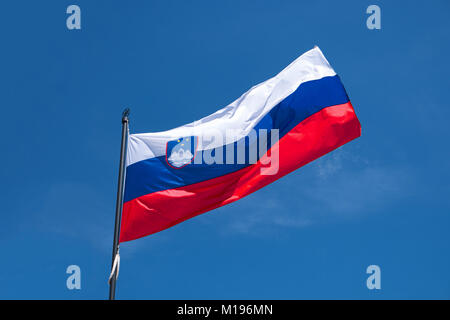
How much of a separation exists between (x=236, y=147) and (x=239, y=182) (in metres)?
1.10

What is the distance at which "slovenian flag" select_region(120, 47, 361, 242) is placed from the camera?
45.8ft

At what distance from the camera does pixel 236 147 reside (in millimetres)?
14992

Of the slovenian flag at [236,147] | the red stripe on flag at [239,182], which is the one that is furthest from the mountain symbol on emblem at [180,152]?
the red stripe on flag at [239,182]

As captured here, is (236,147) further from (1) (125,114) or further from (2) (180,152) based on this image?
(1) (125,114)

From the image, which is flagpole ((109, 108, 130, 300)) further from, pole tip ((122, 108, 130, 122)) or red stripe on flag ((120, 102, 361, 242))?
red stripe on flag ((120, 102, 361, 242))

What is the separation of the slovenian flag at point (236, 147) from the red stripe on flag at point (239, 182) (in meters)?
0.03

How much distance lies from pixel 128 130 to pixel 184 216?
8.69ft

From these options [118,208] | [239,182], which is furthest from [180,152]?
[118,208]

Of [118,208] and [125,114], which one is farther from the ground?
[125,114]

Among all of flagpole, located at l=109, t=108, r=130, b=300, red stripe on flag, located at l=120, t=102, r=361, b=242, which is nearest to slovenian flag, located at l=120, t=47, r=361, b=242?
red stripe on flag, located at l=120, t=102, r=361, b=242
